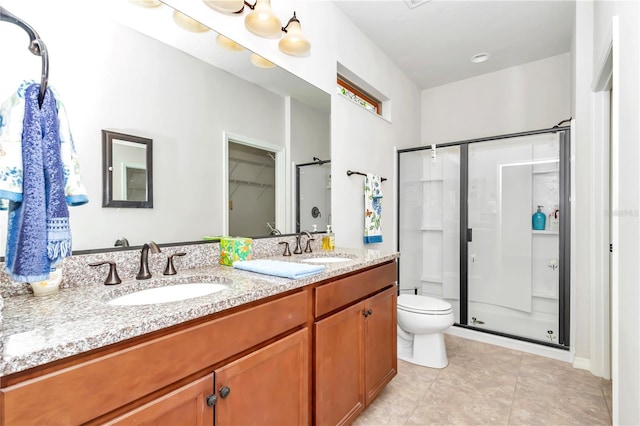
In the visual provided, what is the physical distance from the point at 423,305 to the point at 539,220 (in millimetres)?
1339

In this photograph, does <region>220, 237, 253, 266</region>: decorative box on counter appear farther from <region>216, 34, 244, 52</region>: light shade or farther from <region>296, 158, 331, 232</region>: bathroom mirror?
<region>216, 34, 244, 52</region>: light shade

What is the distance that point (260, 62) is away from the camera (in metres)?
1.78

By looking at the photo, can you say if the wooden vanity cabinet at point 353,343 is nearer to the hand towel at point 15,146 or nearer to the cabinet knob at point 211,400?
the cabinet knob at point 211,400

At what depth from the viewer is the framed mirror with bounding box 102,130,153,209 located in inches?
46.9

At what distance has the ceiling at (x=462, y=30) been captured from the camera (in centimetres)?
233

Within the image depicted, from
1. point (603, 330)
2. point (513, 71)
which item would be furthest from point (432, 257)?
point (513, 71)

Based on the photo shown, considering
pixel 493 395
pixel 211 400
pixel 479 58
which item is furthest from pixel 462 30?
pixel 211 400

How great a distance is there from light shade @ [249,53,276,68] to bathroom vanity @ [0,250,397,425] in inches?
44.4

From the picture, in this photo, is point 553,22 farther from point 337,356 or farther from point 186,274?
point 186,274

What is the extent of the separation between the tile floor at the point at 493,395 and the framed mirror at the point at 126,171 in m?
1.56

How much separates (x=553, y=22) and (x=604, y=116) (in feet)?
3.23

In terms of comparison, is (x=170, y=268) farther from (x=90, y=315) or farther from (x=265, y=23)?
(x=265, y=23)

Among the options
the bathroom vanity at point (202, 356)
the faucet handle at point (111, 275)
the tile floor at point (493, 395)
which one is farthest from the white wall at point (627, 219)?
the faucet handle at point (111, 275)

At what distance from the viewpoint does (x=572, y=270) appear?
246 cm
